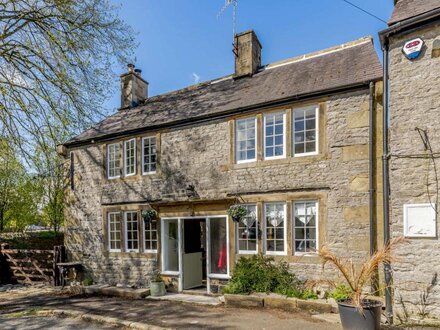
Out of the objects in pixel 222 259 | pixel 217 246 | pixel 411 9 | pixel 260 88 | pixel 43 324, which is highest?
pixel 411 9

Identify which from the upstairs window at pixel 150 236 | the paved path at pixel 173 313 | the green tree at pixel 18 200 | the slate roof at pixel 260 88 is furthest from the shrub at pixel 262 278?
the green tree at pixel 18 200

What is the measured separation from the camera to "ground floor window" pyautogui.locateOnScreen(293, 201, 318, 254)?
8.70 metres

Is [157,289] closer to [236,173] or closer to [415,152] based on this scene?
[236,173]

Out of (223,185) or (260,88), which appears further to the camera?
(260,88)

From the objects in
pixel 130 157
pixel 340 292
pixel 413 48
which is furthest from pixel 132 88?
pixel 340 292

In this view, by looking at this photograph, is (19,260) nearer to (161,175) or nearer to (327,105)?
(161,175)

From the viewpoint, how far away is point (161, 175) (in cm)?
1150

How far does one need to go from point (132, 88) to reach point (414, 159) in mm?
12245

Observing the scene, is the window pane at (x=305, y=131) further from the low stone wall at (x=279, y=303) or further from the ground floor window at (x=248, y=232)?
the low stone wall at (x=279, y=303)

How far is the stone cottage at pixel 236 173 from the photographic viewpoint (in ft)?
27.3

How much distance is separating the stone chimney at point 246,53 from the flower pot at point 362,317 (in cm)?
885

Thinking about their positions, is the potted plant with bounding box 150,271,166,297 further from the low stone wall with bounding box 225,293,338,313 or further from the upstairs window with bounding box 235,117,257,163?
the upstairs window with bounding box 235,117,257,163

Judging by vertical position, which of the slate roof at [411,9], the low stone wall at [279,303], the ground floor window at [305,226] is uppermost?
the slate roof at [411,9]

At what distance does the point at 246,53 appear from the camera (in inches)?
502
